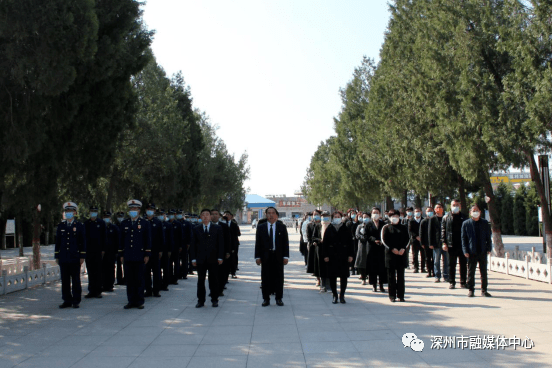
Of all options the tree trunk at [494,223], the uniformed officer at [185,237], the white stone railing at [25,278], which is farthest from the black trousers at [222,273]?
the tree trunk at [494,223]

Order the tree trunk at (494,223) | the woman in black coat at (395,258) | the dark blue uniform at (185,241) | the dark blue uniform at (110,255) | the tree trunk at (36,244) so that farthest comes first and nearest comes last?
the tree trunk at (494,223)
the tree trunk at (36,244)
the dark blue uniform at (185,241)
the dark blue uniform at (110,255)
the woman in black coat at (395,258)

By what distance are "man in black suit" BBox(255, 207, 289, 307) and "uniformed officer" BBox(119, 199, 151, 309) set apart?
2389mm

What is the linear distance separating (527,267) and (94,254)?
11.7m

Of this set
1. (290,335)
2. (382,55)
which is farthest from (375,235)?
(382,55)

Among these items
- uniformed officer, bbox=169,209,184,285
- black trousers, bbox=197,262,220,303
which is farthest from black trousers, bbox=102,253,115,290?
black trousers, bbox=197,262,220,303

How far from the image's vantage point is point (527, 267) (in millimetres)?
15344

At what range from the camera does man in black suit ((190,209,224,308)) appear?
11.6 m

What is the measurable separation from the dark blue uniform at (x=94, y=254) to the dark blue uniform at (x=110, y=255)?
523mm

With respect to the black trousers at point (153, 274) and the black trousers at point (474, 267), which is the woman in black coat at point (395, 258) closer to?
the black trousers at point (474, 267)

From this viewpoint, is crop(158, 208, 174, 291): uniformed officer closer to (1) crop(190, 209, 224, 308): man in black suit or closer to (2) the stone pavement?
(2) the stone pavement

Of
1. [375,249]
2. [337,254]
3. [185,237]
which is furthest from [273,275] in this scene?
[185,237]

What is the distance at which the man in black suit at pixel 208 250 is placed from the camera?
11625 mm

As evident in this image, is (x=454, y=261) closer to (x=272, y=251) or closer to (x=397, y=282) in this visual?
(x=397, y=282)

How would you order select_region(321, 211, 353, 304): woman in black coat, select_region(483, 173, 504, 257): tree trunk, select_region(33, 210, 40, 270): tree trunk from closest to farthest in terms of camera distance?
select_region(321, 211, 353, 304): woman in black coat < select_region(33, 210, 40, 270): tree trunk < select_region(483, 173, 504, 257): tree trunk
